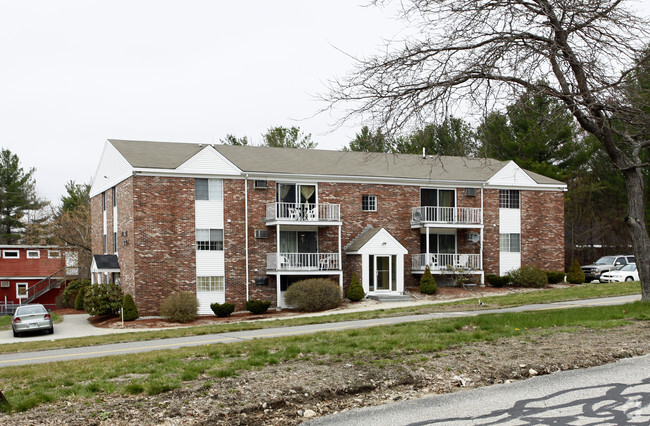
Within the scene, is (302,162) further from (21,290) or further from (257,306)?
(21,290)

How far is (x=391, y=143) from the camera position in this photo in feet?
49.0

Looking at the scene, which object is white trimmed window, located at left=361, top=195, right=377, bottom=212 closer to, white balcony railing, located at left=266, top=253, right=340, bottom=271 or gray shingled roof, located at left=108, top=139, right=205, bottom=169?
white balcony railing, located at left=266, top=253, right=340, bottom=271

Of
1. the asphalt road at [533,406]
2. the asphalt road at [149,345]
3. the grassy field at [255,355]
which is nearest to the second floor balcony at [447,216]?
the asphalt road at [149,345]

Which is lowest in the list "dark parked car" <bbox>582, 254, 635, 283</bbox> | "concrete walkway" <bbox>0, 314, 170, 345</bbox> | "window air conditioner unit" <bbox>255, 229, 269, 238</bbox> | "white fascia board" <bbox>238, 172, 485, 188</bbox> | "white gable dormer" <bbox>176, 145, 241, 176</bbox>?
"concrete walkway" <bbox>0, 314, 170, 345</bbox>

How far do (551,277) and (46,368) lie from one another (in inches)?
1160

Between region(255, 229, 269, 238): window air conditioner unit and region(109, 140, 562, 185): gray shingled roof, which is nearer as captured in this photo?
region(109, 140, 562, 185): gray shingled roof

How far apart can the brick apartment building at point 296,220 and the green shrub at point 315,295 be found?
5.51 ft

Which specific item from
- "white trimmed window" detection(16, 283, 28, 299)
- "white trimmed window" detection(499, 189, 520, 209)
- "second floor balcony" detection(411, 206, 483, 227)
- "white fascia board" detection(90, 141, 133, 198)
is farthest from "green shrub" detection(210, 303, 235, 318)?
"white trimmed window" detection(16, 283, 28, 299)

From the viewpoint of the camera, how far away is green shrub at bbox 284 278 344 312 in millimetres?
28094

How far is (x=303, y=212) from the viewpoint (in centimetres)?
3108

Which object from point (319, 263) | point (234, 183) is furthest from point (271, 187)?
point (319, 263)

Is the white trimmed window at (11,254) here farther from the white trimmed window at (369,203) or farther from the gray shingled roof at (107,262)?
the white trimmed window at (369,203)

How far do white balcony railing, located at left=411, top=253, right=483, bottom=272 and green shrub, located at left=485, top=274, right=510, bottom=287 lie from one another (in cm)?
80

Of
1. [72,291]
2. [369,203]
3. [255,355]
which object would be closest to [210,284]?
[369,203]
